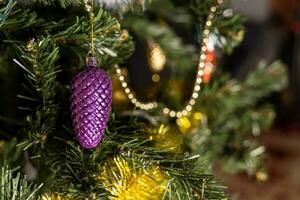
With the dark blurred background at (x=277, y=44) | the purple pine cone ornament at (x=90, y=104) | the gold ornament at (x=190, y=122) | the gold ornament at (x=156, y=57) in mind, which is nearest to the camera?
the purple pine cone ornament at (x=90, y=104)

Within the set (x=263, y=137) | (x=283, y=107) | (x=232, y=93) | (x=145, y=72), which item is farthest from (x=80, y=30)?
(x=283, y=107)

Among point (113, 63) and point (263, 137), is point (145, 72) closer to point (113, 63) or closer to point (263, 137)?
point (263, 137)

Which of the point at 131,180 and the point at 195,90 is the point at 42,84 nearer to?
the point at 131,180

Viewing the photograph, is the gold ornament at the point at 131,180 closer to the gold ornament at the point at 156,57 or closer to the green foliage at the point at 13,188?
the green foliage at the point at 13,188

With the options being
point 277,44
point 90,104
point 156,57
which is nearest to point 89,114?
point 90,104

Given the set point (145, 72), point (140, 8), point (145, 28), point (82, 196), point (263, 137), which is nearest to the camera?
point (82, 196)

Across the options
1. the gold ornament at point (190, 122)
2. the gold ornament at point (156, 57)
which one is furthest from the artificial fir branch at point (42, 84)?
the gold ornament at point (156, 57)

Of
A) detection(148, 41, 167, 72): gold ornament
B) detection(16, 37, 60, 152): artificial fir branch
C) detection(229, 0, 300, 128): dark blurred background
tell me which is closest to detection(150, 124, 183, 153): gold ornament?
detection(16, 37, 60, 152): artificial fir branch
